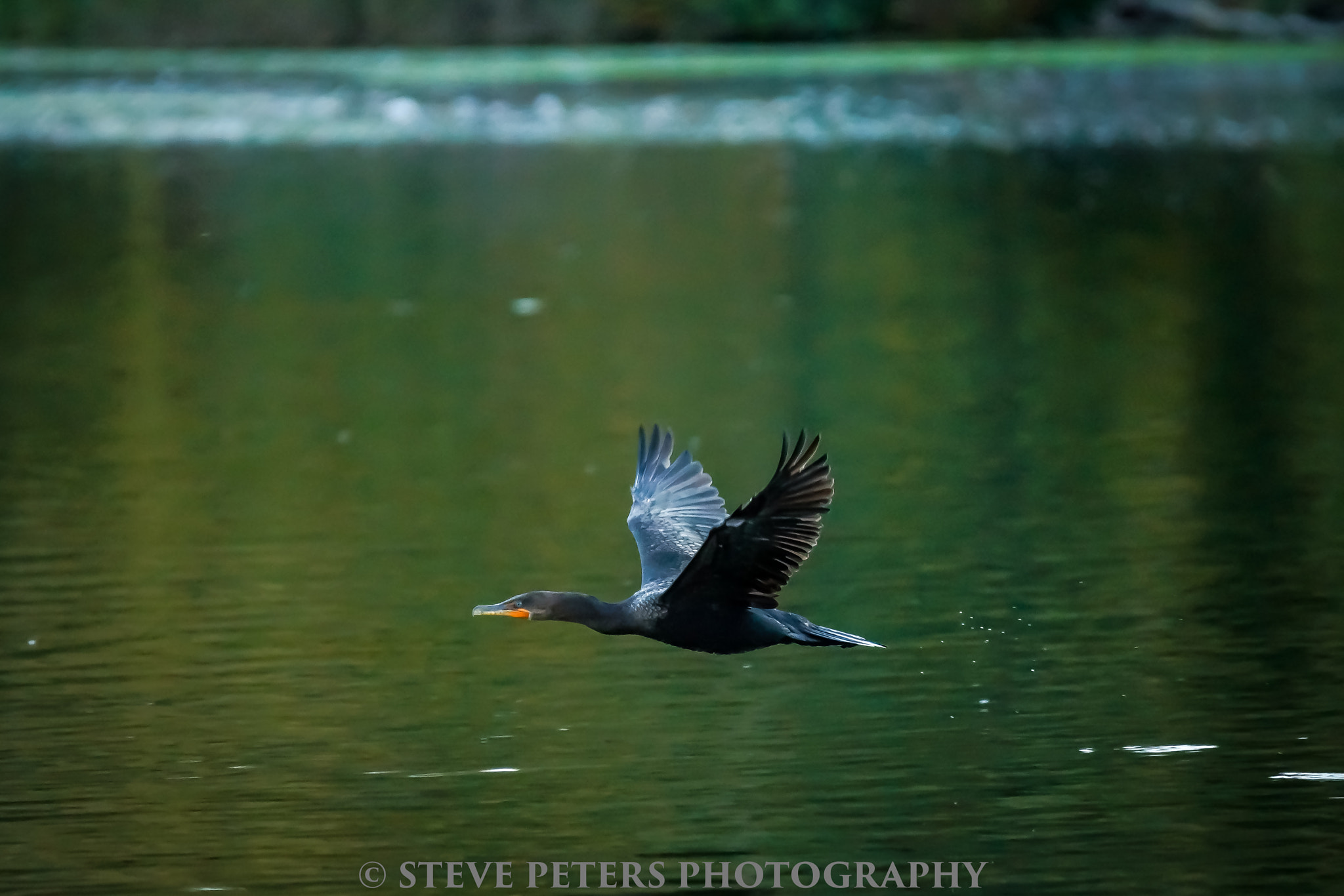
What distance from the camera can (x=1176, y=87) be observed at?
36.7m

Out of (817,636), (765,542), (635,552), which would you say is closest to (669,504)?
(817,636)

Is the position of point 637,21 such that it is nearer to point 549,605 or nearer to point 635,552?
point 635,552

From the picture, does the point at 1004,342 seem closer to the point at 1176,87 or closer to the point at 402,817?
the point at 402,817

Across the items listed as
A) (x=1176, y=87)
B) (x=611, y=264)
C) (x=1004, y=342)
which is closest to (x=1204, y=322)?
(x=1004, y=342)

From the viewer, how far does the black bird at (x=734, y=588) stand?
7.12 m

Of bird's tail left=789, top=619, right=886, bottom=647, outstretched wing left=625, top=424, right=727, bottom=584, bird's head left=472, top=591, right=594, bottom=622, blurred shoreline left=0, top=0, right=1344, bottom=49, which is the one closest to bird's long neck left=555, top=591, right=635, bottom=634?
bird's head left=472, top=591, right=594, bottom=622

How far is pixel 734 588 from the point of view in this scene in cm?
742

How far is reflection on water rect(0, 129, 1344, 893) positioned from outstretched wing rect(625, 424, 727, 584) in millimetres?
594

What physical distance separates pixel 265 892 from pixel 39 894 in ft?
2.03

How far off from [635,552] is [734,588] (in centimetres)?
394

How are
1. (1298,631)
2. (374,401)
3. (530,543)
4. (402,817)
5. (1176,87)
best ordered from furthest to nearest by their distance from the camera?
1. (1176,87)
2. (374,401)
3. (530,543)
4. (1298,631)
5. (402,817)

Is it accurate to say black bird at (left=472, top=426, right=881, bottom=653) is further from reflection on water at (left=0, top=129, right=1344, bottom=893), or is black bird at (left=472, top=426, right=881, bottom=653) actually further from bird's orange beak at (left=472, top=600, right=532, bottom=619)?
reflection on water at (left=0, top=129, right=1344, bottom=893)

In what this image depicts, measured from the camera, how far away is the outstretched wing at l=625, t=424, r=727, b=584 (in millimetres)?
8398

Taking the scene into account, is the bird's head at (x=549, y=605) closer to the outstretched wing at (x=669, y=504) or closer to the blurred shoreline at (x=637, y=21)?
the outstretched wing at (x=669, y=504)
